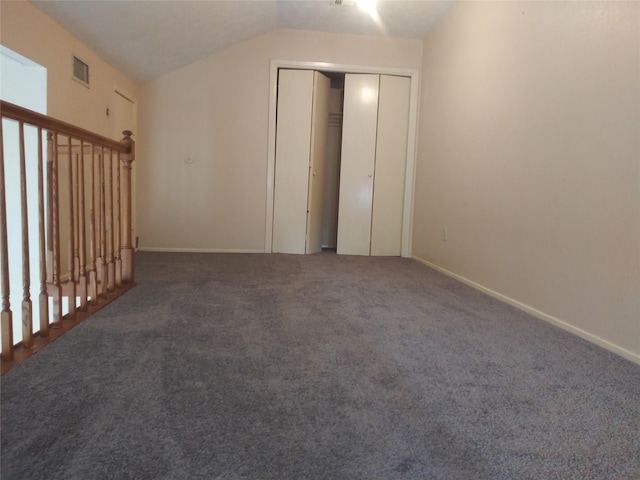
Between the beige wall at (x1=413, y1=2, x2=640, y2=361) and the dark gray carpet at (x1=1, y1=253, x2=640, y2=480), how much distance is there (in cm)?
25

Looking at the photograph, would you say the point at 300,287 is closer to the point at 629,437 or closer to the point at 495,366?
the point at 495,366

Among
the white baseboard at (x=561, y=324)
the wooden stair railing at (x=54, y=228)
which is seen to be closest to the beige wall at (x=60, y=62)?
the wooden stair railing at (x=54, y=228)

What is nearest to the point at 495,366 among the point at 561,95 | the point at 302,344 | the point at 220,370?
the point at 302,344

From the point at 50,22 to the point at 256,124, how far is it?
1876mm

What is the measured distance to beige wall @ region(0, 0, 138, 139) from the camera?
2.00m

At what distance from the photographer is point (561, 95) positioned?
6.03ft

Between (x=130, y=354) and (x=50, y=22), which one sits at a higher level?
(x=50, y=22)

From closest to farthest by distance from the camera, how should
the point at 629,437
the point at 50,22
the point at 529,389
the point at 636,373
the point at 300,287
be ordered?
1. the point at 629,437
2. the point at 529,389
3. the point at 636,373
4. the point at 50,22
5. the point at 300,287

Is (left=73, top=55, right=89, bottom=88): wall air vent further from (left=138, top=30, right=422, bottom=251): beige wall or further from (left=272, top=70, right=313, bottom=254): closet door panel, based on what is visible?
(left=272, top=70, right=313, bottom=254): closet door panel

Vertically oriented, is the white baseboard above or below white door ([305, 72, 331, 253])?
below

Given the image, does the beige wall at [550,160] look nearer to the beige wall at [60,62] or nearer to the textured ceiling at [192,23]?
the textured ceiling at [192,23]

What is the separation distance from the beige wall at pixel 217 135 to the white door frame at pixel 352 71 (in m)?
0.05

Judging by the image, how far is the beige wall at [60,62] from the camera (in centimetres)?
200

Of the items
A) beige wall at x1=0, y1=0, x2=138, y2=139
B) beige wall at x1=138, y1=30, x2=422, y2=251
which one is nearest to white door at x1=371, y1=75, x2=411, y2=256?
beige wall at x1=138, y1=30, x2=422, y2=251
